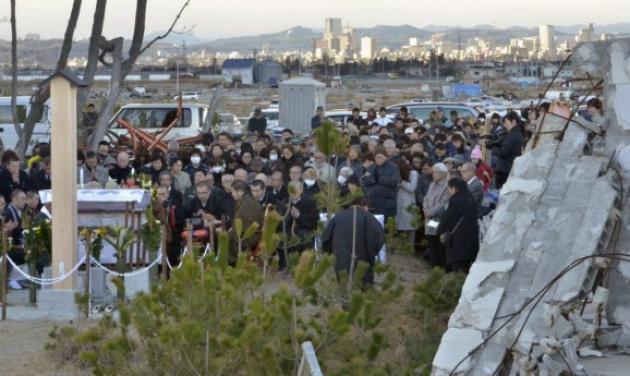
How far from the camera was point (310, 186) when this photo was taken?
15977mm

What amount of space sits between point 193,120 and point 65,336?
2021cm

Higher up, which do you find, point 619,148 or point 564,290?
point 619,148

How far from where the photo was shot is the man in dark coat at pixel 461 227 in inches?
542

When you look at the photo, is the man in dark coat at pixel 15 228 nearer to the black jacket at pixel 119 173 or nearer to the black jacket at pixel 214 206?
the black jacket at pixel 214 206

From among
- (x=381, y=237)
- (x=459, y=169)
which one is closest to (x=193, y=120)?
(x=459, y=169)

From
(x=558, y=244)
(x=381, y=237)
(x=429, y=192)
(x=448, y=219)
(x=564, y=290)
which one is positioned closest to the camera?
(x=564, y=290)

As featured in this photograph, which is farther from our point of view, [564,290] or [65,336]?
[65,336]

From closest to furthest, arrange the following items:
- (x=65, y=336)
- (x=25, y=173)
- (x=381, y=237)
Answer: (x=65, y=336) < (x=381, y=237) < (x=25, y=173)

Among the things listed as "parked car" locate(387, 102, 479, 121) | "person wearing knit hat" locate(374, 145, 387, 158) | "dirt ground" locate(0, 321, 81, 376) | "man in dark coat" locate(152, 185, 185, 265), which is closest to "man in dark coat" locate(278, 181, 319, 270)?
"man in dark coat" locate(152, 185, 185, 265)

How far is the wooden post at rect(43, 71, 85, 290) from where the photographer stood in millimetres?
13453

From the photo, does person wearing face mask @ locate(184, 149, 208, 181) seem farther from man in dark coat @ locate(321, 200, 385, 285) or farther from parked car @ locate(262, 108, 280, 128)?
parked car @ locate(262, 108, 280, 128)

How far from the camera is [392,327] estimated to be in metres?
11.7

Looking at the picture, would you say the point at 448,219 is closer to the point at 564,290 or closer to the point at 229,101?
the point at 564,290

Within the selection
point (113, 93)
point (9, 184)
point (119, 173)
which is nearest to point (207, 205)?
point (9, 184)
